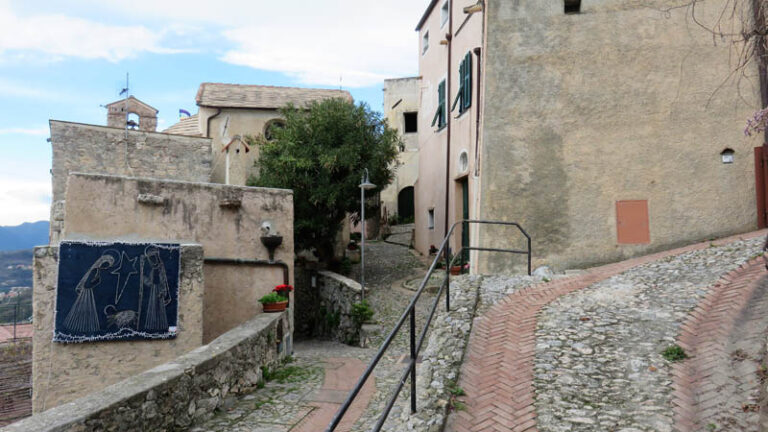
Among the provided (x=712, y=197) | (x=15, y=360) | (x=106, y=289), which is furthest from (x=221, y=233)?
(x=15, y=360)

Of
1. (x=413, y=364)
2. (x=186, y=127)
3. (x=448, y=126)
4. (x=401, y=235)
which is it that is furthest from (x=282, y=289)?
(x=186, y=127)

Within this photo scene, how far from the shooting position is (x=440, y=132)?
50.4 feet

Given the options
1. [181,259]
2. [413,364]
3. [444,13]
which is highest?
[444,13]

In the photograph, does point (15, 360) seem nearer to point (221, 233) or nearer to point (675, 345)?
point (221, 233)

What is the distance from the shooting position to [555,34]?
9.82m

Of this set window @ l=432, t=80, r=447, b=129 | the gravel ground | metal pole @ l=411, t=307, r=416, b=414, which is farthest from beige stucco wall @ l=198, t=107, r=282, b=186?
metal pole @ l=411, t=307, r=416, b=414

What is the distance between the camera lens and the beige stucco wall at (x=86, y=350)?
7.60m

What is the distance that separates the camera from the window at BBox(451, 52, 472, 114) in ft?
39.9

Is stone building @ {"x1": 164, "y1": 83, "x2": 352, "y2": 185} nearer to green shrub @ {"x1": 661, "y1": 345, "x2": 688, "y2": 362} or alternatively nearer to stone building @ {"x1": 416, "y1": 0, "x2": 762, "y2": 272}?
stone building @ {"x1": 416, "y1": 0, "x2": 762, "y2": 272}

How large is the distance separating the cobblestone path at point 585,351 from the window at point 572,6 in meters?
5.53

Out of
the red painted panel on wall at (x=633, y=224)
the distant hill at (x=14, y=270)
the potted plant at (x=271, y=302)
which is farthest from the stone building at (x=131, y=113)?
the distant hill at (x=14, y=270)

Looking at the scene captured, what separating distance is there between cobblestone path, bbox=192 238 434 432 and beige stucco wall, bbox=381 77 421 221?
52.8 feet

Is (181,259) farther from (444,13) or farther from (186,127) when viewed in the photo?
(186,127)

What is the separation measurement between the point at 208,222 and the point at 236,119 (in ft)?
40.1
